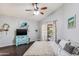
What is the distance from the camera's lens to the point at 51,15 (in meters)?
1.90

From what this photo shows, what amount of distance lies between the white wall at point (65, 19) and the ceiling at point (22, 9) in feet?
0.30

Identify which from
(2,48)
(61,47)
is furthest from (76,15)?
(2,48)

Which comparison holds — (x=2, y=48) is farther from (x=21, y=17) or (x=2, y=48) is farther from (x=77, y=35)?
(x=77, y=35)

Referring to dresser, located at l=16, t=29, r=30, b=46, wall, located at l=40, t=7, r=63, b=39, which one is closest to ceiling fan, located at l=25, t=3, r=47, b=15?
wall, located at l=40, t=7, r=63, b=39

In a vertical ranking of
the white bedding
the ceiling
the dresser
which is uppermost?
the ceiling

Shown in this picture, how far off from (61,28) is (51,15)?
280mm

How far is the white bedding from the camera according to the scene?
182 cm

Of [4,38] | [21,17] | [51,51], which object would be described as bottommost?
[51,51]

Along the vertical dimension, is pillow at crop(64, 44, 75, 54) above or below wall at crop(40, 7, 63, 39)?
below

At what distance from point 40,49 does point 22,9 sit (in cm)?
71

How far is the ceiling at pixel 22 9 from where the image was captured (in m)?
1.77

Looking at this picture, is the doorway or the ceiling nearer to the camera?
the ceiling

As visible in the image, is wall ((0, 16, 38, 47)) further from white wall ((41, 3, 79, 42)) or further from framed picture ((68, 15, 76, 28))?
framed picture ((68, 15, 76, 28))

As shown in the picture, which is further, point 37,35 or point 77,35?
point 37,35
